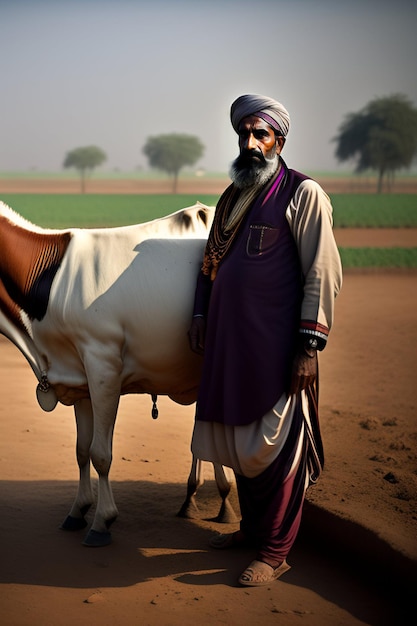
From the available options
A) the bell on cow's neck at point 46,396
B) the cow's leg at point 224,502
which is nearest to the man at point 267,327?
the cow's leg at point 224,502

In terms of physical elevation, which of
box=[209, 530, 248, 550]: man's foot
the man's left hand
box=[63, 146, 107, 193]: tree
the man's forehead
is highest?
box=[63, 146, 107, 193]: tree

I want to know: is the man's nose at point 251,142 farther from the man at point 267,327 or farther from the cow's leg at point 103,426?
the cow's leg at point 103,426

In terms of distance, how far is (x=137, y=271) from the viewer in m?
4.95

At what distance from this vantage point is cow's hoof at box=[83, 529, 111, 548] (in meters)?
5.05

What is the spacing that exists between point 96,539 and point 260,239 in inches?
80.2

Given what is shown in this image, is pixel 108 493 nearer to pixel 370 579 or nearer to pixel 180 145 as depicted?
pixel 370 579

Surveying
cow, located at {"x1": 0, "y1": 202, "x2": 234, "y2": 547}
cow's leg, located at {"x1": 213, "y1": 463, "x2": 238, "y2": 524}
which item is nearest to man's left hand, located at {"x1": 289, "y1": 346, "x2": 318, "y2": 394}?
cow, located at {"x1": 0, "y1": 202, "x2": 234, "y2": 547}

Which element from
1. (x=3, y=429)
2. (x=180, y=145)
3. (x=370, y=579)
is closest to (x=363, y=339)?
(x=3, y=429)

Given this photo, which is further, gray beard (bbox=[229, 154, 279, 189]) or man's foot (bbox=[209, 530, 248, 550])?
man's foot (bbox=[209, 530, 248, 550])

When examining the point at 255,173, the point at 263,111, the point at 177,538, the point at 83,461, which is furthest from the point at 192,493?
the point at 263,111

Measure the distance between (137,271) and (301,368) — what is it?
3.93 ft

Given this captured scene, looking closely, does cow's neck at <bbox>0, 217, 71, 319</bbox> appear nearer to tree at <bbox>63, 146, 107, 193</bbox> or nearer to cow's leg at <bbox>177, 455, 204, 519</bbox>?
cow's leg at <bbox>177, 455, 204, 519</bbox>

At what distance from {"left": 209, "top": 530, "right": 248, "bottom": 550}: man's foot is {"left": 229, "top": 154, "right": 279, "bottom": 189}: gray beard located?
1.94 meters

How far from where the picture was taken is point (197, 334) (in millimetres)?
4676
